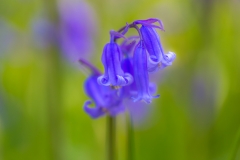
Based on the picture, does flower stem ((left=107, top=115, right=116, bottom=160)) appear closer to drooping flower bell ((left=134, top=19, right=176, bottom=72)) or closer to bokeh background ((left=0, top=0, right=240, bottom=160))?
drooping flower bell ((left=134, top=19, right=176, bottom=72))

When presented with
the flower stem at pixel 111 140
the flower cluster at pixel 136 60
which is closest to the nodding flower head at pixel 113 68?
the flower cluster at pixel 136 60

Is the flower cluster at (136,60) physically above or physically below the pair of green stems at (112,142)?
above

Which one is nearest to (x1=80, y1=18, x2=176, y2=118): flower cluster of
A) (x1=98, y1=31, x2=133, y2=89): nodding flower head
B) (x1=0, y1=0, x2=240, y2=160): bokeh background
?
(x1=98, y1=31, x2=133, y2=89): nodding flower head

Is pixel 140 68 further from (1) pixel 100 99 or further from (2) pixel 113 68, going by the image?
(1) pixel 100 99

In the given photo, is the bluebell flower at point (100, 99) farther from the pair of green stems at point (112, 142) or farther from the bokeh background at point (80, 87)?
the bokeh background at point (80, 87)

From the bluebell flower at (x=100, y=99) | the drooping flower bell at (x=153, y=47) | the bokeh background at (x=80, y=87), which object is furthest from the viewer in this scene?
the bokeh background at (x=80, y=87)

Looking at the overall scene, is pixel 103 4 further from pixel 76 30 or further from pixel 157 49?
pixel 157 49
